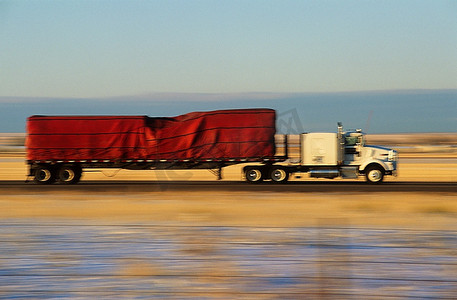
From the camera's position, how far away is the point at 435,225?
1419 cm

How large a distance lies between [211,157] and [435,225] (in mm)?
16129

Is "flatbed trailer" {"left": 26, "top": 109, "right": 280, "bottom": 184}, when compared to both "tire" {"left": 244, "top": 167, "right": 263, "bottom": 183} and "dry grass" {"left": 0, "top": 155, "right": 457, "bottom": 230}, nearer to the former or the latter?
"tire" {"left": 244, "top": 167, "right": 263, "bottom": 183}

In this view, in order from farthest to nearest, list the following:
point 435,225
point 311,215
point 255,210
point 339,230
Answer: point 255,210, point 311,215, point 435,225, point 339,230

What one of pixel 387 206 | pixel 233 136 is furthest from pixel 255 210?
pixel 233 136

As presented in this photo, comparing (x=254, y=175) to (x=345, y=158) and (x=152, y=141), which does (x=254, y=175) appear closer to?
(x=345, y=158)

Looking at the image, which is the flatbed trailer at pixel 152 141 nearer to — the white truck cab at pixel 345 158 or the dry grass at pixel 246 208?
the white truck cab at pixel 345 158

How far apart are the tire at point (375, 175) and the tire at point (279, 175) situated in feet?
12.8

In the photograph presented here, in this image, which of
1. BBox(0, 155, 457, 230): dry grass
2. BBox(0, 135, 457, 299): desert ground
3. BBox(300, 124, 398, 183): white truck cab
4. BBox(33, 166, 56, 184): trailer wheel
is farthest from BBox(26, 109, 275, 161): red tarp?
BBox(0, 135, 457, 299): desert ground

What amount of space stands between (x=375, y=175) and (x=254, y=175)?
5797 millimetres

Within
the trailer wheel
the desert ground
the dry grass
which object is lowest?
the trailer wheel

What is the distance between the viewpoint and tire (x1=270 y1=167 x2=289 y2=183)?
29641 millimetres

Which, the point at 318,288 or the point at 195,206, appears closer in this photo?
the point at 318,288

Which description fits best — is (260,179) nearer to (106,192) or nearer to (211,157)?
(211,157)

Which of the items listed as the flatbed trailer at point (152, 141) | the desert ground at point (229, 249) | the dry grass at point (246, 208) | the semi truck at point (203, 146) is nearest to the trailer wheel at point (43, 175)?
the flatbed trailer at point (152, 141)
